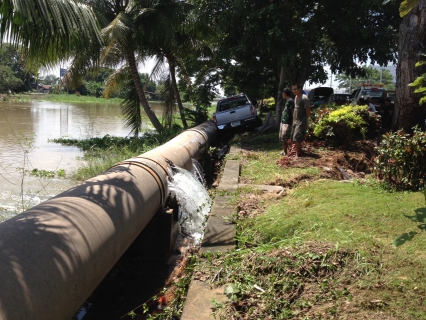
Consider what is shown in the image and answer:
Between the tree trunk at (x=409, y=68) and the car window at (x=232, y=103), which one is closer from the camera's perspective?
the tree trunk at (x=409, y=68)

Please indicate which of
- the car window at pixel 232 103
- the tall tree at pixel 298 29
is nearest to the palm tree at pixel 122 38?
the tall tree at pixel 298 29

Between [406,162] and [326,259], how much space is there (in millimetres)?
3025

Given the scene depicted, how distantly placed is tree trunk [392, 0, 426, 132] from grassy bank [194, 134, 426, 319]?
533cm

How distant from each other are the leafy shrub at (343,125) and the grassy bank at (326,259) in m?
4.56

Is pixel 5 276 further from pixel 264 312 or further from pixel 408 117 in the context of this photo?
pixel 408 117

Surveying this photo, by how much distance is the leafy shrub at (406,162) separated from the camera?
5.86 metres

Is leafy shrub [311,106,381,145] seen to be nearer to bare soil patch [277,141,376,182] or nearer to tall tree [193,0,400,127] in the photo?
bare soil patch [277,141,376,182]

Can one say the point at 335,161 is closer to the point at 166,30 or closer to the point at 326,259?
the point at 326,259

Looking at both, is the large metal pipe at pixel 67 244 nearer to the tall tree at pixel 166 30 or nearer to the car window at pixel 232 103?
the tall tree at pixel 166 30

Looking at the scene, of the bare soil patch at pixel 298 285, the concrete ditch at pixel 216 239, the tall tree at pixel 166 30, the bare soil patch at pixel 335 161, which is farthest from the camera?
the tall tree at pixel 166 30

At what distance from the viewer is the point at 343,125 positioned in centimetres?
1038

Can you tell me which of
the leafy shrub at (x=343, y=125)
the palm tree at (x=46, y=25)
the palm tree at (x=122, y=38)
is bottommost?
the leafy shrub at (x=343, y=125)

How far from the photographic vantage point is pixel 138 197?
4.48 meters

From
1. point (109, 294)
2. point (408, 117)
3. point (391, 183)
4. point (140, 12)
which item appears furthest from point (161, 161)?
→ point (140, 12)
